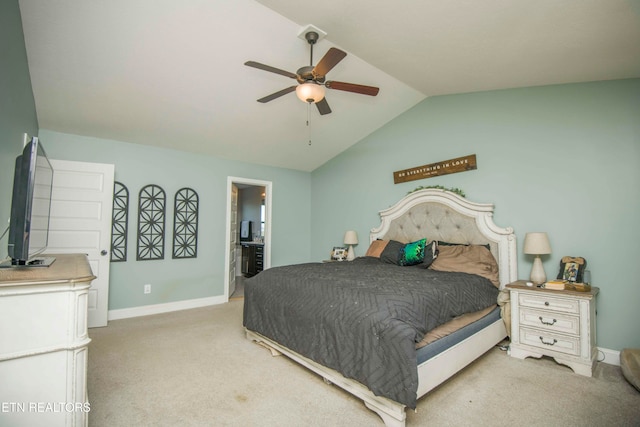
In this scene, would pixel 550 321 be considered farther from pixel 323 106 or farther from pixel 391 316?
pixel 323 106

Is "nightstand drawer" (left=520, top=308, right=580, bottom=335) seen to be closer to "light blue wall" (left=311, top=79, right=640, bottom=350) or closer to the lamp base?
the lamp base

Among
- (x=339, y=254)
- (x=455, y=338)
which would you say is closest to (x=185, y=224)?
(x=339, y=254)

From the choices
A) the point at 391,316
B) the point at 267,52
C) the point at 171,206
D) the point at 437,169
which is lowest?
the point at 391,316

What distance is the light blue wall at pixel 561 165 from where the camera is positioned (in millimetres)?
2514

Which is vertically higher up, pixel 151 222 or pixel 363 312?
pixel 151 222

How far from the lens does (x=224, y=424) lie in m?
1.72

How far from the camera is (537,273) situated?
2746 millimetres

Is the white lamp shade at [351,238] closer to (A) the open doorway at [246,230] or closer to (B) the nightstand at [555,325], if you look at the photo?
(A) the open doorway at [246,230]

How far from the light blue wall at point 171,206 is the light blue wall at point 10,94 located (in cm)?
143

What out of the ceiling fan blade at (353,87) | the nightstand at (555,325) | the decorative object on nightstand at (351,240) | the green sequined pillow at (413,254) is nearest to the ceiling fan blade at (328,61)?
the ceiling fan blade at (353,87)

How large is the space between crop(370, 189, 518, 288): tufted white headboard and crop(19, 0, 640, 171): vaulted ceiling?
4.37 feet

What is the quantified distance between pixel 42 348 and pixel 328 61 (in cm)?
216

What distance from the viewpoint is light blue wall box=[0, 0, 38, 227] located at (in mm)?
1740

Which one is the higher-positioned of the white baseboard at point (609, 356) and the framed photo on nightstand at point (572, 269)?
the framed photo on nightstand at point (572, 269)
